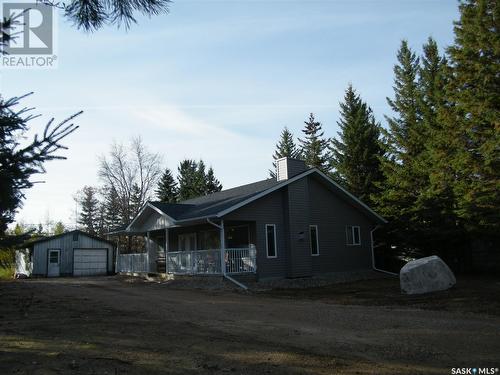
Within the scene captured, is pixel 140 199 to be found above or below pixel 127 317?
above

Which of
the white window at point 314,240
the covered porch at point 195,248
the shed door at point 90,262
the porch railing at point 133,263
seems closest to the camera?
the covered porch at point 195,248

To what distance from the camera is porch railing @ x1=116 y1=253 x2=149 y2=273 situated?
24.6m

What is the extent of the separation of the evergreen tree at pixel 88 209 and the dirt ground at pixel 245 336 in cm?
5401

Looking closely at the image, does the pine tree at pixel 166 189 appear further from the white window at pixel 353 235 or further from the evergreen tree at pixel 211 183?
the white window at pixel 353 235

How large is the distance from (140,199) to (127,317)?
123 feet

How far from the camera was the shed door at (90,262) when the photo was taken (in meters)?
31.3

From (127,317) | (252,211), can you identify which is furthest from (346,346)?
(252,211)

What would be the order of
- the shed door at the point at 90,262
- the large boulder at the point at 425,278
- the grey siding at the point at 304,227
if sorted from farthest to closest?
the shed door at the point at 90,262
the grey siding at the point at 304,227
the large boulder at the point at 425,278

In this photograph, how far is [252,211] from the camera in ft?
64.5

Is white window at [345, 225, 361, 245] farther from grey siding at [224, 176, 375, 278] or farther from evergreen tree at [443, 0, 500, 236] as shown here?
evergreen tree at [443, 0, 500, 236]

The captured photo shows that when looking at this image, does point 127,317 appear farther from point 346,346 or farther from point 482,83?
point 482,83

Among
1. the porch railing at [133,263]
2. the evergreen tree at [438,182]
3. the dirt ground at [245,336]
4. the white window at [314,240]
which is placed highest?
the evergreen tree at [438,182]

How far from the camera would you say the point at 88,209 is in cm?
6581

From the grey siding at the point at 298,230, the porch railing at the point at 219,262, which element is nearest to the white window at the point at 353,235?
the grey siding at the point at 298,230
